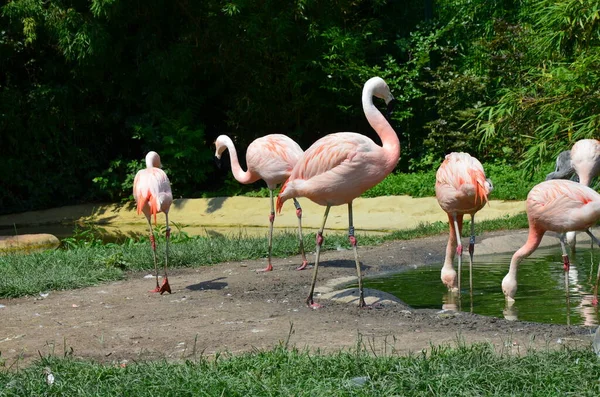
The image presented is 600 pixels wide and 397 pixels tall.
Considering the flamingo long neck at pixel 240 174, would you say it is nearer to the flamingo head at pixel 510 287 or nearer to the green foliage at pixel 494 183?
the flamingo head at pixel 510 287

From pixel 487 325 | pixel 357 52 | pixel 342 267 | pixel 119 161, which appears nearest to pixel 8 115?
pixel 119 161

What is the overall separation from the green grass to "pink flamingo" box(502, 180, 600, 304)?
6.10 feet

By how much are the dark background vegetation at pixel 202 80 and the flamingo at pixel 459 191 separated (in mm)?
8753

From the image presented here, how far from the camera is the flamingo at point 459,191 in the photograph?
232 inches

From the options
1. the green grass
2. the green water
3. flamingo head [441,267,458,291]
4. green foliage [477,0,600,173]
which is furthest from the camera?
green foliage [477,0,600,173]

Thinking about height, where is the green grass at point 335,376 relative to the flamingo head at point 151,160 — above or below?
below

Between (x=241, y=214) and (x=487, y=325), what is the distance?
9.21 m

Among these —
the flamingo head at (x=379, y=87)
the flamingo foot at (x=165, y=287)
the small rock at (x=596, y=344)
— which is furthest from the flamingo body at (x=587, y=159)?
the small rock at (x=596, y=344)

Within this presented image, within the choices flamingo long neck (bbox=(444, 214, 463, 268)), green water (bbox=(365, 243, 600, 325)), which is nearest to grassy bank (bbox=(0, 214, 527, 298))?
green water (bbox=(365, 243, 600, 325))

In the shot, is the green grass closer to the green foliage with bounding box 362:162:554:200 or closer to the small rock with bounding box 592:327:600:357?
the small rock with bounding box 592:327:600:357

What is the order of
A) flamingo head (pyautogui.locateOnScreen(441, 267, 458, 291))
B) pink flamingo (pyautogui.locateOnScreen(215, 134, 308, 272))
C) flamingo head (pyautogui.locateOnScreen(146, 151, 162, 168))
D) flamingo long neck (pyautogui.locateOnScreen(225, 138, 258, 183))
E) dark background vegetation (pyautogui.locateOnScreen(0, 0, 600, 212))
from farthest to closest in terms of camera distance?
1. dark background vegetation (pyautogui.locateOnScreen(0, 0, 600, 212))
2. flamingo long neck (pyautogui.locateOnScreen(225, 138, 258, 183))
3. pink flamingo (pyautogui.locateOnScreen(215, 134, 308, 272))
4. flamingo head (pyautogui.locateOnScreen(146, 151, 162, 168))
5. flamingo head (pyautogui.locateOnScreen(441, 267, 458, 291))

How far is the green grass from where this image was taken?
10.7 feet

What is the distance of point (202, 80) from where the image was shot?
17516mm

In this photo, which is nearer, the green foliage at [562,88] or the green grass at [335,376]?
the green grass at [335,376]
